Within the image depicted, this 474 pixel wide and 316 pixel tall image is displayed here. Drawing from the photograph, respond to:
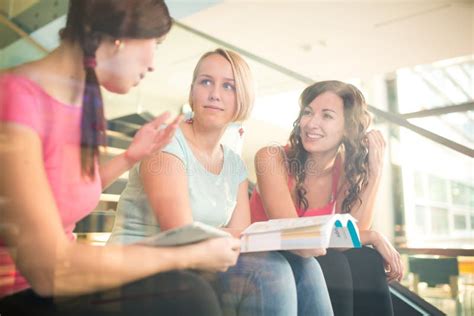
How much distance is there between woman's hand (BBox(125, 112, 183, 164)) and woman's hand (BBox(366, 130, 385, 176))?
629 mm

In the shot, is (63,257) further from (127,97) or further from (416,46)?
(416,46)

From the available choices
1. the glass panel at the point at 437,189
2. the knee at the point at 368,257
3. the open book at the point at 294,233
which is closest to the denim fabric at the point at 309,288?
the open book at the point at 294,233

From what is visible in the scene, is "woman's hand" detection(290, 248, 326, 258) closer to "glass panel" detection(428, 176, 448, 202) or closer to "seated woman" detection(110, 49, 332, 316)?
"seated woman" detection(110, 49, 332, 316)

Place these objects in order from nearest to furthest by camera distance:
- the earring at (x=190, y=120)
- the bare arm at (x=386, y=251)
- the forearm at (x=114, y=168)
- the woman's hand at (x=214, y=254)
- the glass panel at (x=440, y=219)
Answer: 1. the woman's hand at (x=214, y=254)
2. the forearm at (x=114, y=168)
3. the earring at (x=190, y=120)
4. the bare arm at (x=386, y=251)
5. the glass panel at (x=440, y=219)

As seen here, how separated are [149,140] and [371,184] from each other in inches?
27.2

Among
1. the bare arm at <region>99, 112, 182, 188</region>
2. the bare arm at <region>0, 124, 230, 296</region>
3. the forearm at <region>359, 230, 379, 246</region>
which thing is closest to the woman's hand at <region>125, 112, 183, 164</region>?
the bare arm at <region>99, 112, 182, 188</region>

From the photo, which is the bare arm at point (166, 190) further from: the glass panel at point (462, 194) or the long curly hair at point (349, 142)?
the glass panel at point (462, 194)

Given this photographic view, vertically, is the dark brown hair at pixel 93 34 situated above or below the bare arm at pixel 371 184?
above

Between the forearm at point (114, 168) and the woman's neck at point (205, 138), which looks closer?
the forearm at point (114, 168)

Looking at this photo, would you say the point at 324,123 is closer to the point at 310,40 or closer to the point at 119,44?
the point at 310,40

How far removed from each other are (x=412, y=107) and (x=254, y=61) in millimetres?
629

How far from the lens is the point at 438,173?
1.52m

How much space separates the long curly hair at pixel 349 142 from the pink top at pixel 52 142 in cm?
62

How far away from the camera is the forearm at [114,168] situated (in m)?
0.99
